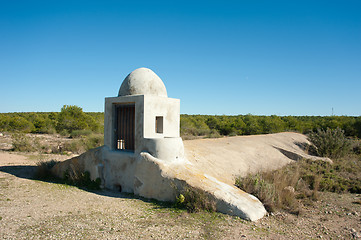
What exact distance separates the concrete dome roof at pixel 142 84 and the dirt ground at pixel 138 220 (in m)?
3.10

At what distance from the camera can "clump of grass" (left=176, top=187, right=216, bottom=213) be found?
231 inches

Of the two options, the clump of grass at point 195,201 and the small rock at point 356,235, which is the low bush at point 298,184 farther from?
the clump of grass at point 195,201

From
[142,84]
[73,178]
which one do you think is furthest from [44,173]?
[142,84]

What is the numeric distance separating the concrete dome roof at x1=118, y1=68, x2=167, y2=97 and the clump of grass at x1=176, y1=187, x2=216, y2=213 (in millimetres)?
3373

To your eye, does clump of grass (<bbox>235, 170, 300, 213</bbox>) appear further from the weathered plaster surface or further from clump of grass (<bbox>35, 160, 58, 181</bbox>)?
clump of grass (<bbox>35, 160, 58, 181</bbox>)

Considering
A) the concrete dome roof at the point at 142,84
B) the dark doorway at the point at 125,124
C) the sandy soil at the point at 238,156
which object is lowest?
the sandy soil at the point at 238,156

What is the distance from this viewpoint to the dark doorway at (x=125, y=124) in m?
8.43

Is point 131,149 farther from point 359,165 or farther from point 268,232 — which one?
point 359,165

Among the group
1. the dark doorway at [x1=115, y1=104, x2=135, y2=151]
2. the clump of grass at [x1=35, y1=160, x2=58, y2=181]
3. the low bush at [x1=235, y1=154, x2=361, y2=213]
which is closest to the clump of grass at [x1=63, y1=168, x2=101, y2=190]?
the clump of grass at [x1=35, y1=160, x2=58, y2=181]

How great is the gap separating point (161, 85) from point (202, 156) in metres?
3.38

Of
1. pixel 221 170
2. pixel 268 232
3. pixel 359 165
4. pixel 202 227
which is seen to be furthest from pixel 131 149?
pixel 359 165

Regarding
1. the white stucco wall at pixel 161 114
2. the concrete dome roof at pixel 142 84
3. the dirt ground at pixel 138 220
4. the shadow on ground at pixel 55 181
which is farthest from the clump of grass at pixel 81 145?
the white stucco wall at pixel 161 114

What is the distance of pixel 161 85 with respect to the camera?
8.44 meters

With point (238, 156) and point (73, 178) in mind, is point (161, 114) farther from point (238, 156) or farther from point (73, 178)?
point (238, 156)
